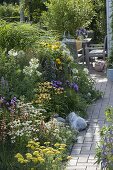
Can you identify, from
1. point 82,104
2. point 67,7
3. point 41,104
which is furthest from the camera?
point 67,7

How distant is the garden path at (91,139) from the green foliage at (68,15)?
3.72 metres

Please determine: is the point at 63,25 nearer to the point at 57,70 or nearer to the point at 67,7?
the point at 67,7

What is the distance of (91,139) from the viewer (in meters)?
5.86

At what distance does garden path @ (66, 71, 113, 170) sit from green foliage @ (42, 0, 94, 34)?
3.72 meters

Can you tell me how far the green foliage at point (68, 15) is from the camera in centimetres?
1198

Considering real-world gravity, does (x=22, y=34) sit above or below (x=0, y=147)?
above

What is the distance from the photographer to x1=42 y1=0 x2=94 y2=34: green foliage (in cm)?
1198

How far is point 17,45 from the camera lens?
7410 millimetres

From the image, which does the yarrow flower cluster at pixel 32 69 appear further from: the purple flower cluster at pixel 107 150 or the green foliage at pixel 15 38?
the purple flower cluster at pixel 107 150

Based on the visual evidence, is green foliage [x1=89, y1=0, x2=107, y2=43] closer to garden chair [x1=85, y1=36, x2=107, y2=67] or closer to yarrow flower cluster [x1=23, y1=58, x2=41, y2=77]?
garden chair [x1=85, y1=36, x2=107, y2=67]

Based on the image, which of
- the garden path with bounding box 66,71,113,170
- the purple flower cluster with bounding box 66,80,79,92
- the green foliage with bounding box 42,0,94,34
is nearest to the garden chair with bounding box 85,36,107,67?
the green foliage with bounding box 42,0,94,34

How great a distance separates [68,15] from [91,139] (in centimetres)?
671

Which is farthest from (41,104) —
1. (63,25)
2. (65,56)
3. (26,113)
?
(63,25)

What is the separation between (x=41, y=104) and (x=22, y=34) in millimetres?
1799
